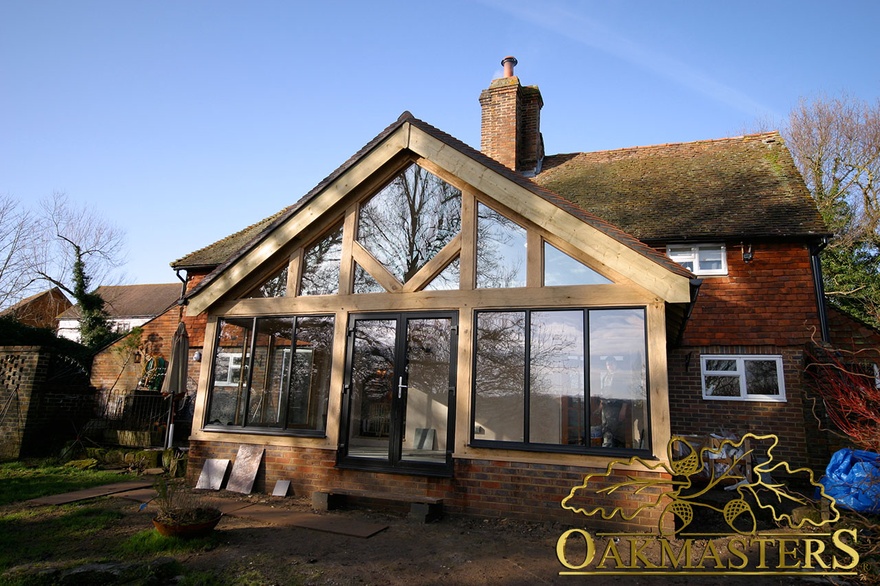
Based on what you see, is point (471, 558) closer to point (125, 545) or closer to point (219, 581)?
point (219, 581)

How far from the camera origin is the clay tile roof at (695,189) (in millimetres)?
11758

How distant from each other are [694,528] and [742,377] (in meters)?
5.48

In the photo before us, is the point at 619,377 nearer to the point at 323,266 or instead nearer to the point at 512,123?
the point at 323,266

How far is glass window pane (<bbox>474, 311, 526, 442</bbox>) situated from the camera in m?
7.47

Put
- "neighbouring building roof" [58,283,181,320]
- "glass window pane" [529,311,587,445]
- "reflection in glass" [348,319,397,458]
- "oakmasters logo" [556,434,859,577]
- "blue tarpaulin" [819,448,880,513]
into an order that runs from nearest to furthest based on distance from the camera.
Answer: "oakmasters logo" [556,434,859,577] → "blue tarpaulin" [819,448,880,513] → "glass window pane" [529,311,587,445] → "reflection in glass" [348,319,397,458] → "neighbouring building roof" [58,283,181,320]

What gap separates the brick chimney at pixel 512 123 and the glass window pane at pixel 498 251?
867cm

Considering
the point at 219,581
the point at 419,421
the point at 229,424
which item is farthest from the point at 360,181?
the point at 219,581

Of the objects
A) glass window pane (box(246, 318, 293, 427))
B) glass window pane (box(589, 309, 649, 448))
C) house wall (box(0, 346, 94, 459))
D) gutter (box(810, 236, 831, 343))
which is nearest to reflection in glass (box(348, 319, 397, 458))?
glass window pane (box(246, 318, 293, 427))

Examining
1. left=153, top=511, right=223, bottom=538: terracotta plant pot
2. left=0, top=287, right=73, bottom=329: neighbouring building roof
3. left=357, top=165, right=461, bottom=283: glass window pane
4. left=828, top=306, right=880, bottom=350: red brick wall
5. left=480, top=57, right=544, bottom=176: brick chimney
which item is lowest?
left=153, top=511, right=223, bottom=538: terracotta plant pot

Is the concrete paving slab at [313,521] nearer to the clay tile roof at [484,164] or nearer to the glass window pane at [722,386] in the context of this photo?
the clay tile roof at [484,164]

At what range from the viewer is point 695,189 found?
44.8 feet

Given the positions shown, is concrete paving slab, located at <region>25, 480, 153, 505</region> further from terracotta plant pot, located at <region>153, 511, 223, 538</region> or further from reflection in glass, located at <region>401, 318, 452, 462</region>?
reflection in glass, located at <region>401, 318, 452, 462</region>

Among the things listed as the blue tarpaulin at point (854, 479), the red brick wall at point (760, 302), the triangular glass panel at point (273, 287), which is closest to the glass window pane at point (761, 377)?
the red brick wall at point (760, 302)

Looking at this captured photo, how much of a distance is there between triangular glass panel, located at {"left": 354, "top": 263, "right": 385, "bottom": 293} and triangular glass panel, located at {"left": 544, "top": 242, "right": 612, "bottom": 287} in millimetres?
2666
